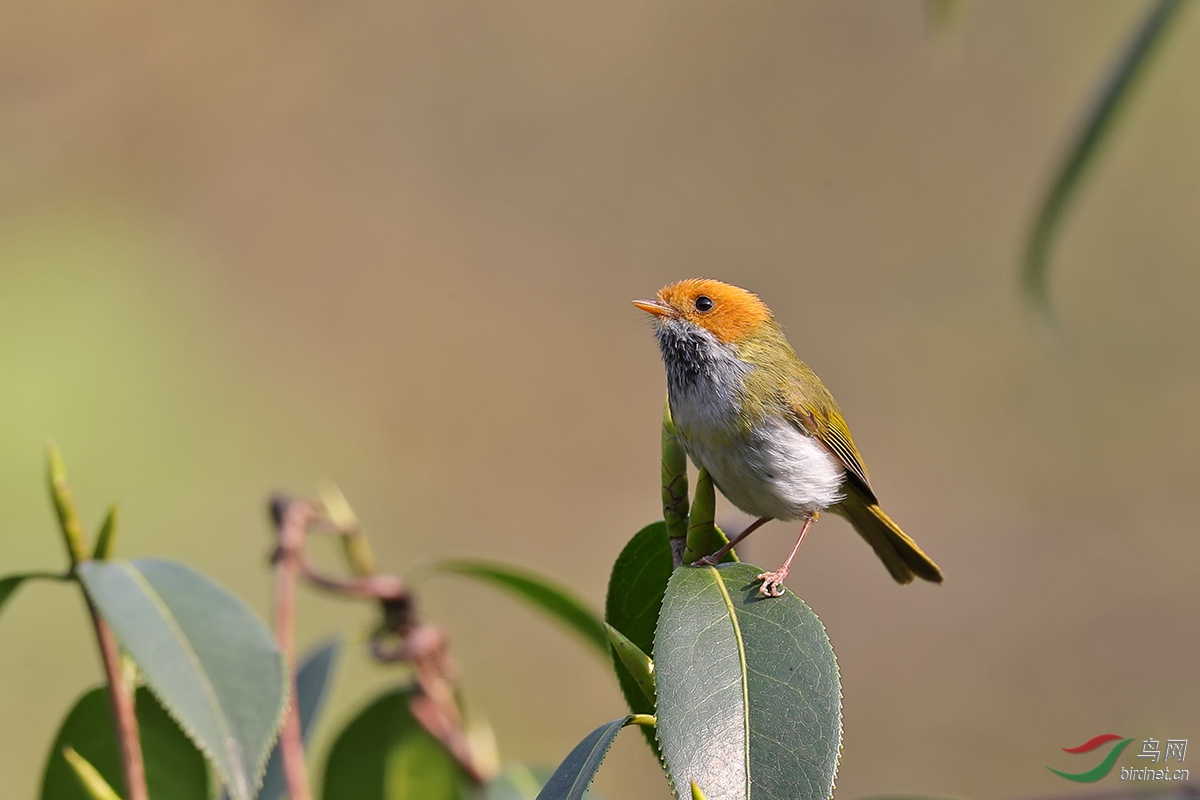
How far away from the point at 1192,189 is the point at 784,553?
14.6 feet

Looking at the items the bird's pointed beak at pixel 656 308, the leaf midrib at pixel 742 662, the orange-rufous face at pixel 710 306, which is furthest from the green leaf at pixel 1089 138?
the leaf midrib at pixel 742 662

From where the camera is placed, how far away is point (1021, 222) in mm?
8609

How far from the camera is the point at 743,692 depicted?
4.23 ft

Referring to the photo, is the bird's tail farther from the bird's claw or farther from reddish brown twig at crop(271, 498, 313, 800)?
reddish brown twig at crop(271, 498, 313, 800)

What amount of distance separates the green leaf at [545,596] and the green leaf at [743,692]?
0.70 m

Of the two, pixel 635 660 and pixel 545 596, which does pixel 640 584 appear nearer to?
pixel 635 660

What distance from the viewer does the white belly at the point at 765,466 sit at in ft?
7.03

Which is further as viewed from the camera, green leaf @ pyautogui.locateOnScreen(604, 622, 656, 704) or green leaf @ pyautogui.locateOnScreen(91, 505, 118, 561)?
green leaf @ pyautogui.locateOnScreen(91, 505, 118, 561)

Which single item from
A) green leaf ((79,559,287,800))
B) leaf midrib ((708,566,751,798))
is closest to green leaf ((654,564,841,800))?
leaf midrib ((708,566,751,798))

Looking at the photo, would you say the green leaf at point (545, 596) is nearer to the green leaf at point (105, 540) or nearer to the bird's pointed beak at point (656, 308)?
the bird's pointed beak at point (656, 308)

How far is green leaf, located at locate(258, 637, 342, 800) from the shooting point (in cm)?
181

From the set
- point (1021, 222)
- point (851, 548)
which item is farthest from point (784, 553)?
point (1021, 222)

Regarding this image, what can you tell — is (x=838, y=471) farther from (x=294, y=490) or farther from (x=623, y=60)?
(x=623, y=60)

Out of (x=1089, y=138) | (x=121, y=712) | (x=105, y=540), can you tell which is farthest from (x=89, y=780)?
(x=1089, y=138)
